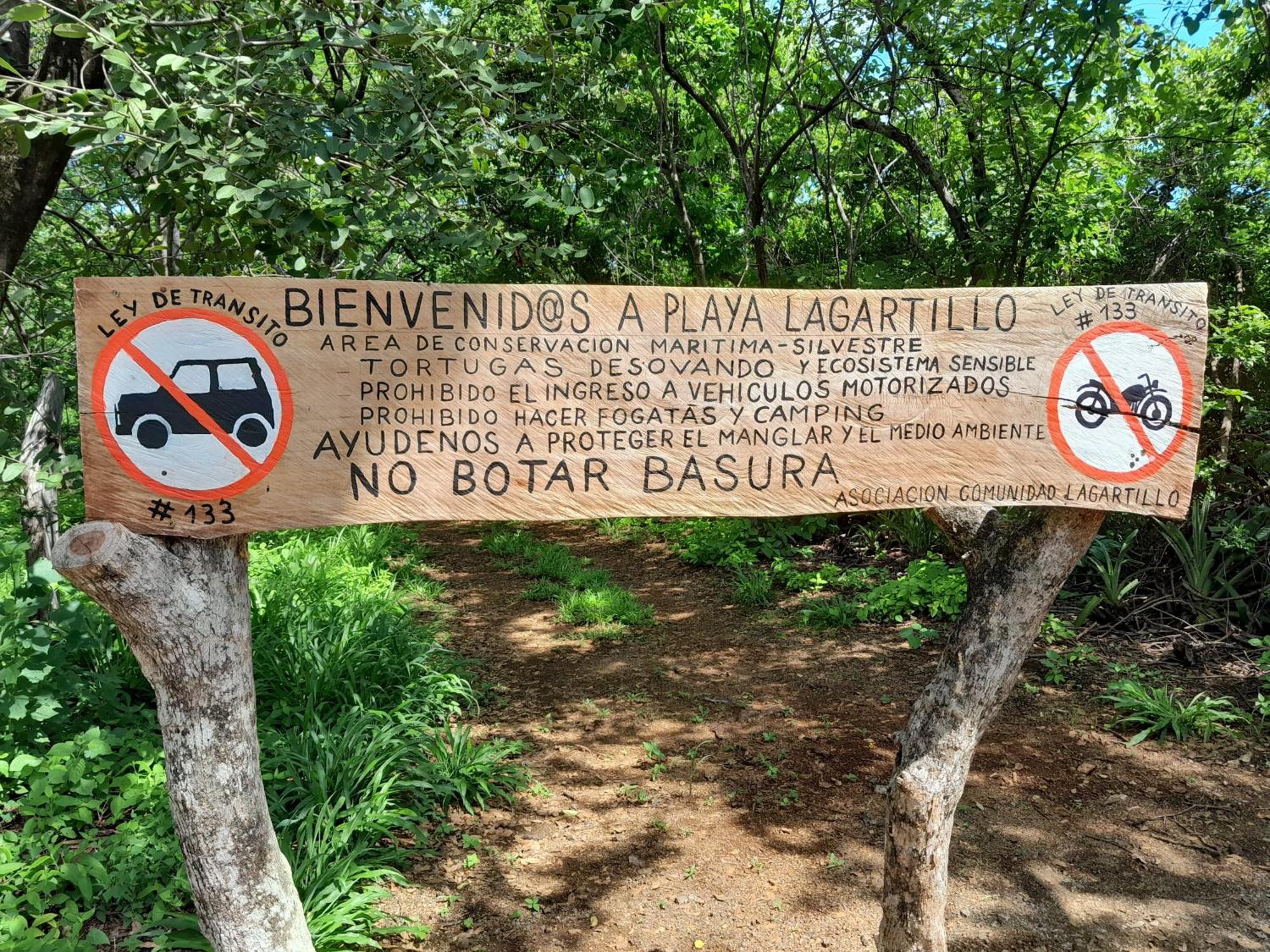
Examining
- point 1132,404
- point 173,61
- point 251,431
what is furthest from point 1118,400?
point 173,61

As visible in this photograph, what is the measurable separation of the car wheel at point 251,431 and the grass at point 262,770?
65.0 inches

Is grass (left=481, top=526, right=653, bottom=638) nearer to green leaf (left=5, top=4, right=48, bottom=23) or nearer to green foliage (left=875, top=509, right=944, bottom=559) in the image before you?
green foliage (left=875, top=509, right=944, bottom=559)

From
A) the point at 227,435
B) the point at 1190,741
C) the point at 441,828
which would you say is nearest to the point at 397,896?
the point at 441,828

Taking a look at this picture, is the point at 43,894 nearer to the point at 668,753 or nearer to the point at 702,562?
the point at 668,753

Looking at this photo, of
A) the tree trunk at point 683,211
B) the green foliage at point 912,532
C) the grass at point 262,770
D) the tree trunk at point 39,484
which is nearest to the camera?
the grass at point 262,770

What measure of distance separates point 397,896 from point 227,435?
196 centimetres

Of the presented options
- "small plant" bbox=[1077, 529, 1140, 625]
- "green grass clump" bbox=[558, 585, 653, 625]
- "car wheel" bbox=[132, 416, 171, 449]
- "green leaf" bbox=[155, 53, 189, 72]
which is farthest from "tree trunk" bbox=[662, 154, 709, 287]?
"car wheel" bbox=[132, 416, 171, 449]

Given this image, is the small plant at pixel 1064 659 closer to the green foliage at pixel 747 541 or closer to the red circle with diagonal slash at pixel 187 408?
the green foliage at pixel 747 541

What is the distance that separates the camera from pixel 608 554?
7410mm

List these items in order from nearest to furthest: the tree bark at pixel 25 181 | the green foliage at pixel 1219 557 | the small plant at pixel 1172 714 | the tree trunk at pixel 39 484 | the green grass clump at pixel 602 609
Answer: the tree bark at pixel 25 181
the tree trunk at pixel 39 484
the small plant at pixel 1172 714
the green foliage at pixel 1219 557
the green grass clump at pixel 602 609

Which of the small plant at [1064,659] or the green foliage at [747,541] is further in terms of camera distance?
the green foliage at [747,541]

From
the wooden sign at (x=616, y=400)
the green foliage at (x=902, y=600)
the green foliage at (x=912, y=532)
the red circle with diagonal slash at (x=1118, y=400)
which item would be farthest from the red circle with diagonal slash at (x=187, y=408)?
the green foliage at (x=912, y=532)

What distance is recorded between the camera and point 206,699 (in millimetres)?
1604

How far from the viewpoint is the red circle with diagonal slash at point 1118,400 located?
174 cm
